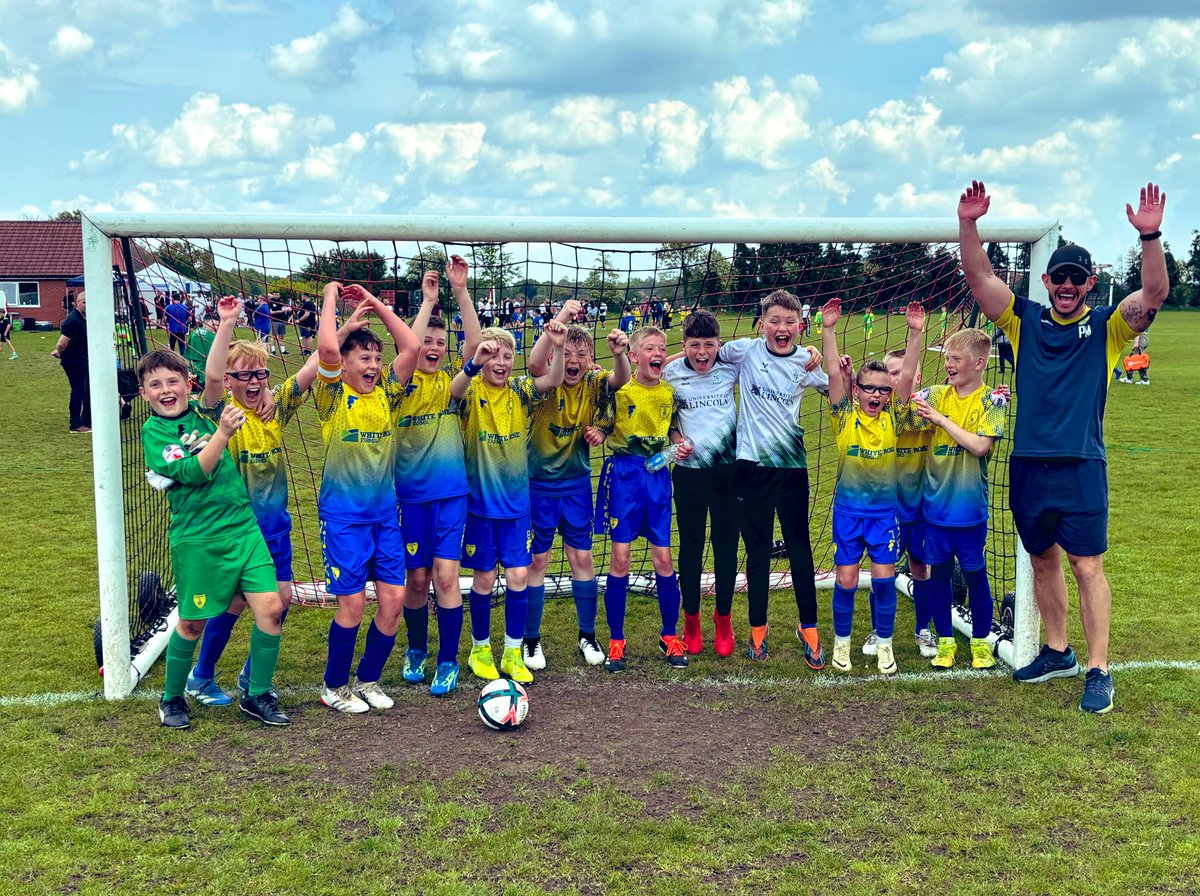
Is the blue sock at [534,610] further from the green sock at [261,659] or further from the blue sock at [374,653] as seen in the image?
the green sock at [261,659]

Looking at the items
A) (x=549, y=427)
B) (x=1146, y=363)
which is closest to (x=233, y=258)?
(x=549, y=427)

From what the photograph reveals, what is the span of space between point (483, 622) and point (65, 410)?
45.4ft

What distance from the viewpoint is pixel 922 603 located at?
5656 mm

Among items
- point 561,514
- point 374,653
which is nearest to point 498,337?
point 561,514

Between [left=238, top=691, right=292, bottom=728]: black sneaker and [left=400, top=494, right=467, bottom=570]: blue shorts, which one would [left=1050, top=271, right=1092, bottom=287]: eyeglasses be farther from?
[left=238, top=691, right=292, bottom=728]: black sneaker

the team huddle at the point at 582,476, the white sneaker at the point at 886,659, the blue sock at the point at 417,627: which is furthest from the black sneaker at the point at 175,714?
the white sneaker at the point at 886,659

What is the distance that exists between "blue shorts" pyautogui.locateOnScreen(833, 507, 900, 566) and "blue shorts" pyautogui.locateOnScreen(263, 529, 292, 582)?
9.10 ft

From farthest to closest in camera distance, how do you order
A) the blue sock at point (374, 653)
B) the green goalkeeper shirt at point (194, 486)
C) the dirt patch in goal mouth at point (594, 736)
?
1. the blue sock at point (374, 653)
2. the green goalkeeper shirt at point (194, 486)
3. the dirt patch in goal mouth at point (594, 736)

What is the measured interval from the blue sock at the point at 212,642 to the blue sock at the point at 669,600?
2.19 metres

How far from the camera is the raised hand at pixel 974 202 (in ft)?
15.5

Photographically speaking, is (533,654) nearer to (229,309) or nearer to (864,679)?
(864,679)

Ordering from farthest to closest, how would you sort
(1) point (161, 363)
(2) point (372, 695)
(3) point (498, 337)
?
(3) point (498, 337) < (2) point (372, 695) < (1) point (161, 363)

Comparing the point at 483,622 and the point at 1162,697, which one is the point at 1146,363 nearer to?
the point at 1162,697

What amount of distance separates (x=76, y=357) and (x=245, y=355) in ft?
34.6
